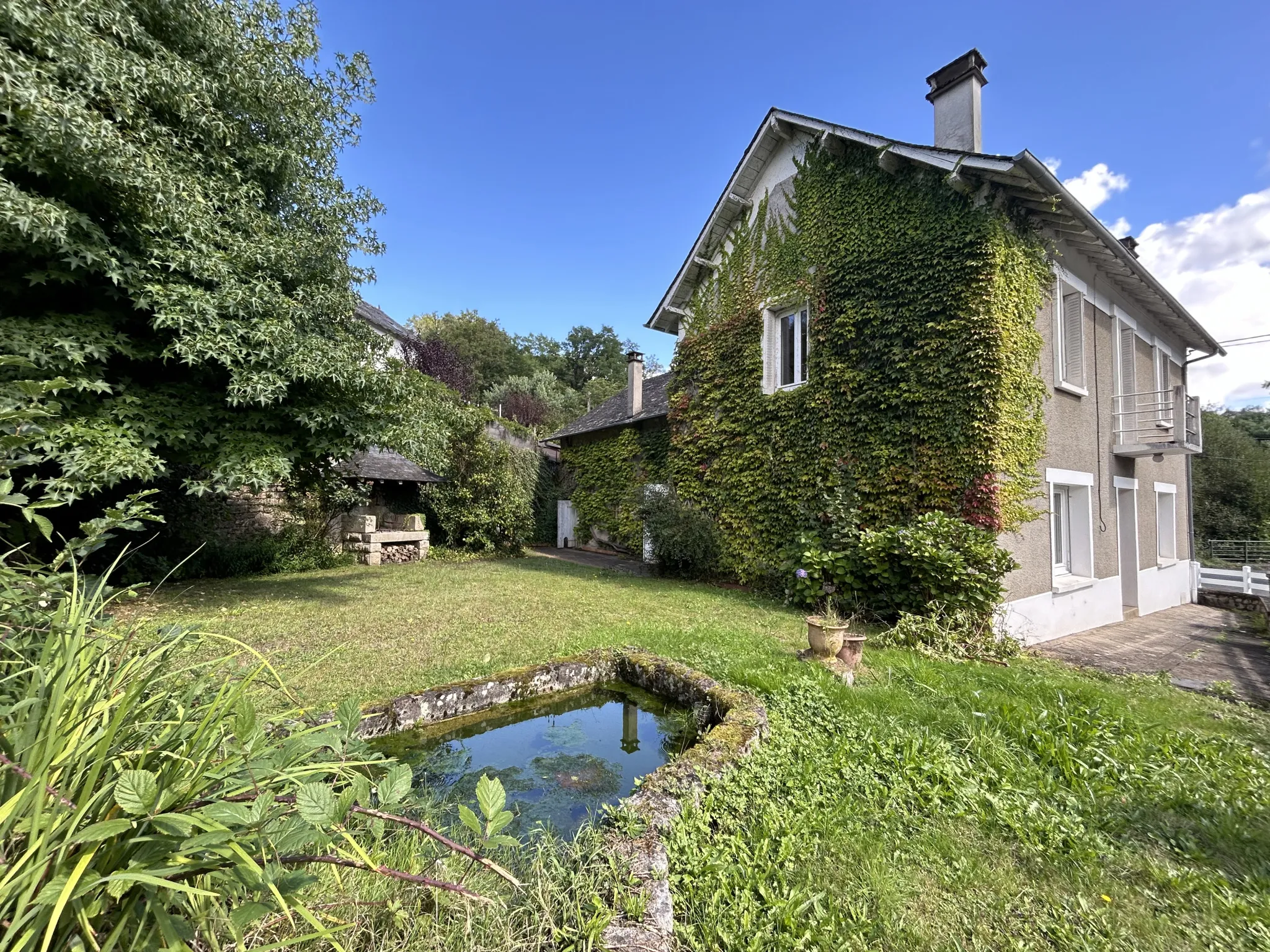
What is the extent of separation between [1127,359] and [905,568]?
24.3 ft

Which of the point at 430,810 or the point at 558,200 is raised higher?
the point at 558,200

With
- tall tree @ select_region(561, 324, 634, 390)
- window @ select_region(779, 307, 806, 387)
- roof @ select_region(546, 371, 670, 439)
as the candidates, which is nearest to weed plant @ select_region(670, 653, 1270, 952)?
window @ select_region(779, 307, 806, 387)

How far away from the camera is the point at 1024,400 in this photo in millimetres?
7242

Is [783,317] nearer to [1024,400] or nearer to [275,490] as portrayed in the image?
[1024,400]

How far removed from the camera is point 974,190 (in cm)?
727

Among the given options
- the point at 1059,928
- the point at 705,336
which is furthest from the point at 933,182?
the point at 1059,928

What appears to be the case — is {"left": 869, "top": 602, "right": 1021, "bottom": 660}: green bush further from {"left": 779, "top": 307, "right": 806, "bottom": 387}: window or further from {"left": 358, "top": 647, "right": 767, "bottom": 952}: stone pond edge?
{"left": 779, "top": 307, "right": 806, "bottom": 387}: window

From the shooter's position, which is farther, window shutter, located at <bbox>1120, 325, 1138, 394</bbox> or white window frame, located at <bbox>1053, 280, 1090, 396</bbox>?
window shutter, located at <bbox>1120, 325, 1138, 394</bbox>

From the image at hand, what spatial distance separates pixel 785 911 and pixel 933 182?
9.23 m

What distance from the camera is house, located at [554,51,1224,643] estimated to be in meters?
7.11

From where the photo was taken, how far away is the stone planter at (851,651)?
496cm

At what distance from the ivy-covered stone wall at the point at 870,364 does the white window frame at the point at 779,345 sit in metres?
0.19

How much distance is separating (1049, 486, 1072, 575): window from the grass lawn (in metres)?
3.72

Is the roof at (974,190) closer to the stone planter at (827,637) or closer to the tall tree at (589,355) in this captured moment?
the stone planter at (827,637)
